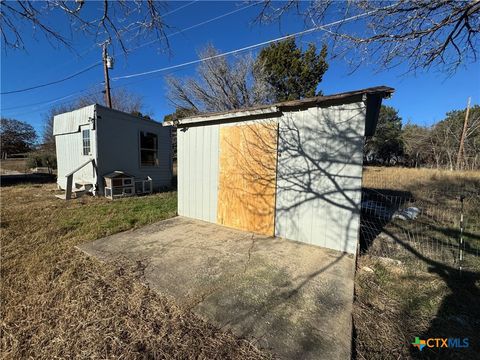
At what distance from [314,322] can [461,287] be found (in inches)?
75.2

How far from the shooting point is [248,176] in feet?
13.9

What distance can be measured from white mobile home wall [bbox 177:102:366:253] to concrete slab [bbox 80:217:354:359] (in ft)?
1.01

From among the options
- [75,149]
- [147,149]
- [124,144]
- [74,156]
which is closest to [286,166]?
[124,144]

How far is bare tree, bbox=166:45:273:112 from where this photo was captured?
12469 millimetres

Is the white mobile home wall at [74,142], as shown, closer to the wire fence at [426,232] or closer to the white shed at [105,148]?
the white shed at [105,148]

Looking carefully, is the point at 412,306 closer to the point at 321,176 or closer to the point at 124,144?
the point at 321,176

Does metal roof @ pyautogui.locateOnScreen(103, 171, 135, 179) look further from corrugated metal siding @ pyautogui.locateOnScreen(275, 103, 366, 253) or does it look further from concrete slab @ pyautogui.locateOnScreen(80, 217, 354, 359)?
corrugated metal siding @ pyautogui.locateOnScreen(275, 103, 366, 253)

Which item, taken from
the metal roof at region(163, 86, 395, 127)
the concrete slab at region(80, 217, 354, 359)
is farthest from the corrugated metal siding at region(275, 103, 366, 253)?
the concrete slab at region(80, 217, 354, 359)

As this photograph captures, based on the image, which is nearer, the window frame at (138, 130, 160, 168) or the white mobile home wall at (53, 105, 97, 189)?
the white mobile home wall at (53, 105, 97, 189)

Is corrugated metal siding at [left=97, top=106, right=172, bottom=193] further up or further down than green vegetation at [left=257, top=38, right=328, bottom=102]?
further down

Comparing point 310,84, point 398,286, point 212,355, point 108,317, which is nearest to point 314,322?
point 212,355

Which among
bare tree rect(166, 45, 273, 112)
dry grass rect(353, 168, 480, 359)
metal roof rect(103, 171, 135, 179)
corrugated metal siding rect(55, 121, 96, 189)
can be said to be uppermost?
bare tree rect(166, 45, 273, 112)

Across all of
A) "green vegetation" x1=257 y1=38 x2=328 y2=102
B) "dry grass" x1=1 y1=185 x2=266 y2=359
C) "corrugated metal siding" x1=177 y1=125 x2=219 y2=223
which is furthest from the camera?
"green vegetation" x1=257 y1=38 x2=328 y2=102

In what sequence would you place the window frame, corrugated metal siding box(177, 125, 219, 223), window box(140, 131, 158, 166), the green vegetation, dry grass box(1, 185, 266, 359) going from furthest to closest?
the green vegetation
window box(140, 131, 158, 166)
the window frame
corrugated metal siding box(177, 125, 219, 223)
dry grass box(1, 185, 266, 359)
